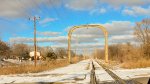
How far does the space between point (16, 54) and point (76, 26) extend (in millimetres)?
83160

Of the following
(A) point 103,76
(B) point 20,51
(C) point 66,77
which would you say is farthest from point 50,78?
(B) point 20,51

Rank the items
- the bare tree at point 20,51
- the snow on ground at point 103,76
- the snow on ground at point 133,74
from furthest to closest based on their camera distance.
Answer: the bare tree at point 20,51
the snow on ground at point 133,74
the snow on ground at point 103,76

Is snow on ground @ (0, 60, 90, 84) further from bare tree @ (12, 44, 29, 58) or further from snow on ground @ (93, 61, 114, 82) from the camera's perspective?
bare tree @ (12, 44, 29, 58)

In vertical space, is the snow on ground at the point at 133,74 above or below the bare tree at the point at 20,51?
below

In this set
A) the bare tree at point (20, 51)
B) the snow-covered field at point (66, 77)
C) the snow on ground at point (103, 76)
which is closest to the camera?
the snow-covered field at point (66, 77)

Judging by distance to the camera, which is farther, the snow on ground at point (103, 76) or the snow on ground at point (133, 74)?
the snow on ground at point (133, 74)

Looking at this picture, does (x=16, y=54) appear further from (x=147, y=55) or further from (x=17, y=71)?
(x=17, y=71)

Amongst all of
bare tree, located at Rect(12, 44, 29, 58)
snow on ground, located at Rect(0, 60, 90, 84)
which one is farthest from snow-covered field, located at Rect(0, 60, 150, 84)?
bare tree, located at Rect(12, 44, 29, 58)

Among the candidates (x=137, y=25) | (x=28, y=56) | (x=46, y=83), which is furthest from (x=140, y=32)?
(x=46, y=83)

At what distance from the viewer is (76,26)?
6531cm

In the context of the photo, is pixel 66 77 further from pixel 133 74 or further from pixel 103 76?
pixel 133 74

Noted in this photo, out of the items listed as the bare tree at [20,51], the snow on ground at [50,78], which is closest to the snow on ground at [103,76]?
the snow on ground at [50,78]

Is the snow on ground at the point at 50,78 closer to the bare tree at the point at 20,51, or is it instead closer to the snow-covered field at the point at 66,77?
the snow-covered field at the point at 66,77

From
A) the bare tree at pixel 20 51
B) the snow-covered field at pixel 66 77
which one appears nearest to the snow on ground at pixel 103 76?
the snow-covered field at pixel 66 77
